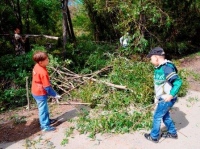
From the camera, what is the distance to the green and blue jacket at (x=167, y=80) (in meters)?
4.07

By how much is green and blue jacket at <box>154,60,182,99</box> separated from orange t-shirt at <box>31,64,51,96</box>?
1908 millimetres

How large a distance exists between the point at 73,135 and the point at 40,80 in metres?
1.15

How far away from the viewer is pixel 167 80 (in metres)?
4.17

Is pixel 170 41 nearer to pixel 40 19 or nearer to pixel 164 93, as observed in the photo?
pixel 40 19

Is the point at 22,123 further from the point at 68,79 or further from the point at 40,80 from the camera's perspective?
the point at 68,79

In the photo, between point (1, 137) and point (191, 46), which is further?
point (191, 46)

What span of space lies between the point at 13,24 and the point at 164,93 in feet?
33.2

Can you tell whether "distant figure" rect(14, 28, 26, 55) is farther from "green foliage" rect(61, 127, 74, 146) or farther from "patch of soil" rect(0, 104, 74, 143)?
"green foliage" rect(61, 127, 74, 146)

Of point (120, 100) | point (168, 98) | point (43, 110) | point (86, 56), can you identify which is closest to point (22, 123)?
point (43, 110)

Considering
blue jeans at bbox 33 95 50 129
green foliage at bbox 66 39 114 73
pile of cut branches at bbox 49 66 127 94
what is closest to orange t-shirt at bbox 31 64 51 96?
blue jeans at bbox 33 95 50 129

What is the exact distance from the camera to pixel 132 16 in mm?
9086

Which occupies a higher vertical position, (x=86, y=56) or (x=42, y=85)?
(x=86, y=56)

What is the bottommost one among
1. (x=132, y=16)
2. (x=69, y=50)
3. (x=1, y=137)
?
(x=1, y=137)

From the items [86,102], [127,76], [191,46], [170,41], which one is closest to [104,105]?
[86,102]
